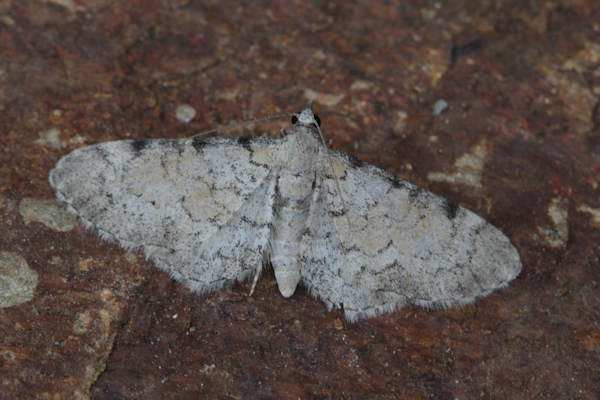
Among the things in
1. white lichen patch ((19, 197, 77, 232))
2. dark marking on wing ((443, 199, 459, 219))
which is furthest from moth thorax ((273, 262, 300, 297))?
white lichen patch ((19, 197, 77, 232))

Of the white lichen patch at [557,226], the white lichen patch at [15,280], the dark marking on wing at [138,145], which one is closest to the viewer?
the white lichen patch at [15,280]

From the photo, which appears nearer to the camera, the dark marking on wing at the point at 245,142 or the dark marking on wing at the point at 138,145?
the dark marking on wing at the point at 138,145

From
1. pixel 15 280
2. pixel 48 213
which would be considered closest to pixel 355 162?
pixel 48 213

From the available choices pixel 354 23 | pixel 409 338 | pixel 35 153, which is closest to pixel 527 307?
pixel 409 338

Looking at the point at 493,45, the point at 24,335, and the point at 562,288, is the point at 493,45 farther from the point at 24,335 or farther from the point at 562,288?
the point at 24,335

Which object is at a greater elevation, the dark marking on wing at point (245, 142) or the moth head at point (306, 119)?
the moth head at point (306, 119)

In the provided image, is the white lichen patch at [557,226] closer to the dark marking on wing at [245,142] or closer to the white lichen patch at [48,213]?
the dark marking on wing at [245,142]

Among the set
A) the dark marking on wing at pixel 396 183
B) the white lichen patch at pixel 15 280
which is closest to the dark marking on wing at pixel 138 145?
the white lichen patch at pixel 15 280
